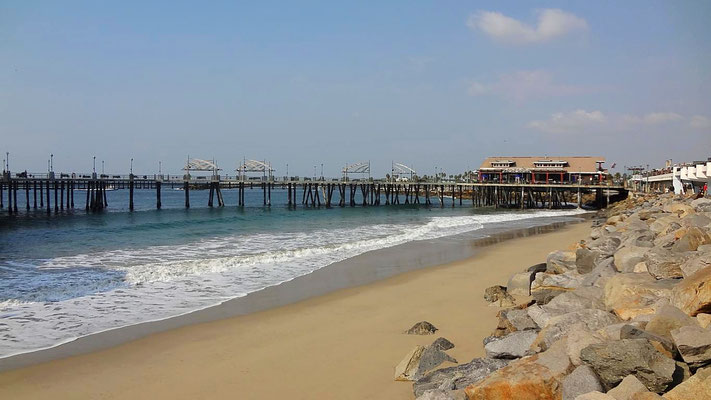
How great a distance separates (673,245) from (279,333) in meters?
7.02

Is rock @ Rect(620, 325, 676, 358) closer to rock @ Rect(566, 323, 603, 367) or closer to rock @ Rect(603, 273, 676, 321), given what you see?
rock @ Rect(566, 323, 603, 367)

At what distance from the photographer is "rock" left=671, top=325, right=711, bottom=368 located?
13.9 feet

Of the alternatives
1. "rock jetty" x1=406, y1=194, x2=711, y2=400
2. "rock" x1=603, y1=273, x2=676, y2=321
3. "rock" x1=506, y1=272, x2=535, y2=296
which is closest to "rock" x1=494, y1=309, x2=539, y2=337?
"rock jetty" x1=406, y1=194, x2=711, y2=400

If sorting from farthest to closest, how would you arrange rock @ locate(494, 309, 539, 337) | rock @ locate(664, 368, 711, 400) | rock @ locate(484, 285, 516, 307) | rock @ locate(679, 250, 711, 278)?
1. rock @ locate(484, 285, 516, 307)
2. rock @ locate(494, 309, 539, 337)
3. rock @ locate(679, 250, 711, 278)
4. rock @ locate(664, 368, 711, 400)

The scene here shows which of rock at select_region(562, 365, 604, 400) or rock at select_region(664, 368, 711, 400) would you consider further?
rock at select_region(562, 365, 604, 400)

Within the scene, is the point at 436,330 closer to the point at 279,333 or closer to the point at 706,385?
the point at 279,333

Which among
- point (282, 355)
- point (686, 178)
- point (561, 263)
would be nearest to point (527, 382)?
point (282, 355)

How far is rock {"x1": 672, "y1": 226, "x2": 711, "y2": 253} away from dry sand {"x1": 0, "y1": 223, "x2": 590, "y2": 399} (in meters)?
3.21

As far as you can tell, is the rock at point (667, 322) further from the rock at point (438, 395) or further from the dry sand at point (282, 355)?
the dry sand at point (282, 355)

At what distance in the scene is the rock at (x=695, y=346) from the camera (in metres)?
4.24

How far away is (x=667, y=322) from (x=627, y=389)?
1165 millimetres

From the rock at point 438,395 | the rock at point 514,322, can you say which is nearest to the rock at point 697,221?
the rock at point 514,322

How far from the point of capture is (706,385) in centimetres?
379

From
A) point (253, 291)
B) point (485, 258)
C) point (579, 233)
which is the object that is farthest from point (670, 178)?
point (253, 291)
